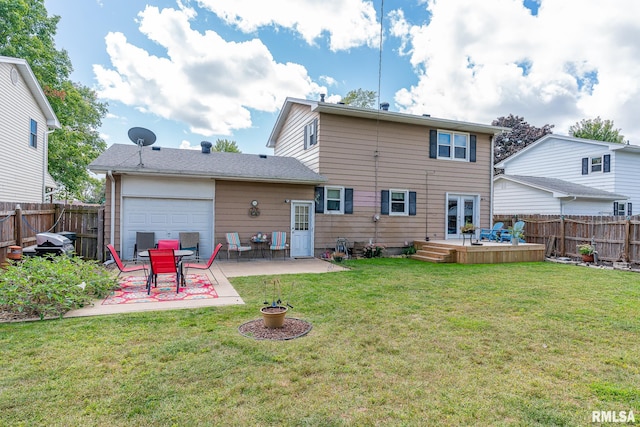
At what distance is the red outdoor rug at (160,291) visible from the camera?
5661 mm

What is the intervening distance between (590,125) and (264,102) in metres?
32.9

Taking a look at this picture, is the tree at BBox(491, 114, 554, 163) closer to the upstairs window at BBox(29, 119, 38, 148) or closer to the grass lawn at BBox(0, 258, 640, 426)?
the grass lawn at BBox(0, 258, 640, 426)

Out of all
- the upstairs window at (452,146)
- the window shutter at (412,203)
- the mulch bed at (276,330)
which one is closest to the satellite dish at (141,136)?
the mulch bed at (276,330)

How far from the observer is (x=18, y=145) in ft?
40.5

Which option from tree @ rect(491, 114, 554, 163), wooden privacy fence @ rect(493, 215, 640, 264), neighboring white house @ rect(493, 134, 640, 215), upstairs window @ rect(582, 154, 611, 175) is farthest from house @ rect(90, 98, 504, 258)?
tree @ rect(491, 114, 554, 163)

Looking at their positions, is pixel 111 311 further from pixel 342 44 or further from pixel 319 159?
pixel 342 44

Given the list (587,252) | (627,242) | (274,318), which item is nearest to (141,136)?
(274,318)

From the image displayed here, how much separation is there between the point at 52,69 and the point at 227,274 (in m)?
17.2

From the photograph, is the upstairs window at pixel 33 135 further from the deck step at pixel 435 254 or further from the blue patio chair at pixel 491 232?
the blue patio chair at pixel 491 232

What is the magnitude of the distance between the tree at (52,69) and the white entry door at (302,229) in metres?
14.9

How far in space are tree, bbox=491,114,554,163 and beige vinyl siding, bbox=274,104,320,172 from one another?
25.5 metres

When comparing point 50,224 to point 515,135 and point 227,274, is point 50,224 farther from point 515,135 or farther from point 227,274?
point 515,135

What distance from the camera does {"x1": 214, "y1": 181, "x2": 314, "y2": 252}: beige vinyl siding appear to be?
34.2ft

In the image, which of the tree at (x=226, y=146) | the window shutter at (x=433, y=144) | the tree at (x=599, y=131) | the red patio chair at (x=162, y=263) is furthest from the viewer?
the tree at (x=226, y=146)
